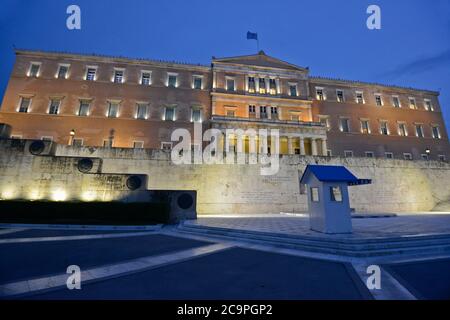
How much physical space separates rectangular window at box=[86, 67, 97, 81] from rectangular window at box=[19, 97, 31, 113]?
7.69m

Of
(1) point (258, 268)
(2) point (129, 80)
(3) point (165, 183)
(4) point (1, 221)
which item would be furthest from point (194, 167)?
(2) point (129, 80)

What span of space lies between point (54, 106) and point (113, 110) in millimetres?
7253

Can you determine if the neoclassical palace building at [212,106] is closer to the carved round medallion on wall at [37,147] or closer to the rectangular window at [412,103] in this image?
the rectangular window at [412,103]

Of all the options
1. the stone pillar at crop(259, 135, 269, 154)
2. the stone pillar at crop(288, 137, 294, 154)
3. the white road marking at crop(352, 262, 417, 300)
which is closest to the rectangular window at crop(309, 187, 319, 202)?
the white road marking at crop(352, 262, 417, 300)

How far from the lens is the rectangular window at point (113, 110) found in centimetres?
2826

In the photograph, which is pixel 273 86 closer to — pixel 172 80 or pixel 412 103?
pixel 172 80

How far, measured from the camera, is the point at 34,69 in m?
28.2

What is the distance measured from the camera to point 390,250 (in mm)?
5867

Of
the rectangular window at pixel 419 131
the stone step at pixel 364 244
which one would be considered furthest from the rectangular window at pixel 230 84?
the rectangular window at pixel 419 131

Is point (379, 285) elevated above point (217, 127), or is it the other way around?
point (217, 127)

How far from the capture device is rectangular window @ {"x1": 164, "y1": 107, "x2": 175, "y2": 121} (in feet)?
97.0

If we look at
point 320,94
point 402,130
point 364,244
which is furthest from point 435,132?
point 364,244
